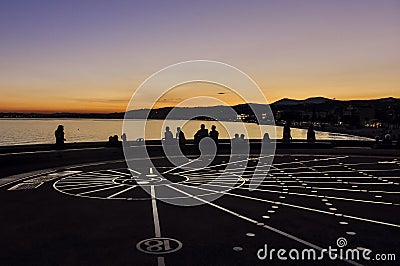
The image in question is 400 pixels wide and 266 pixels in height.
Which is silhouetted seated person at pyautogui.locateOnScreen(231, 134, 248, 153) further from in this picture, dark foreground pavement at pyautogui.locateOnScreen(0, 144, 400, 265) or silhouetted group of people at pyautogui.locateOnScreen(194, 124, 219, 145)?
dark foreground pavement at pyautogui.locateOnScreen(0, 144, 400, 265)

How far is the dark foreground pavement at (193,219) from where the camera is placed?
7465mm

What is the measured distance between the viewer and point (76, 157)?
2369cm

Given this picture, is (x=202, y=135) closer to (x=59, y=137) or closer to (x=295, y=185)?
(x=59, y=137)

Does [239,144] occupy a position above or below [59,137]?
below

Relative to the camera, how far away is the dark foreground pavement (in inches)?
294

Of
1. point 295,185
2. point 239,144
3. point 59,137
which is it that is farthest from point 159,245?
point 239,144

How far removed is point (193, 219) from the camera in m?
9.92

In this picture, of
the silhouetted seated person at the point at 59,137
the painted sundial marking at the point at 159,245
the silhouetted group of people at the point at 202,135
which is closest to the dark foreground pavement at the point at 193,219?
the painted sundial marking at the point at 159,245

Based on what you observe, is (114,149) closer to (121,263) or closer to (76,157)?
(76,157)

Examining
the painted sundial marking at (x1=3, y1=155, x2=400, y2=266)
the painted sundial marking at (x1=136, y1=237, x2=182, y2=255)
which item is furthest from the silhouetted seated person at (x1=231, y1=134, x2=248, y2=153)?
the painted sundial marking at (x1=136, y1=237, x2=182, y2=255)

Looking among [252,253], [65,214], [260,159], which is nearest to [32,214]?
[65,214]

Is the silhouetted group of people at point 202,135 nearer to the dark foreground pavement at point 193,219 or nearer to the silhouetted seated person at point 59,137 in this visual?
the silhouetted seated person at point 59,137

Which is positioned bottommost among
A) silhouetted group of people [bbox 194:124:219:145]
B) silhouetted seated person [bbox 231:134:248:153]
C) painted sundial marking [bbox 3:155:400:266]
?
painted sundial marking [bbox 3:155:400:266]

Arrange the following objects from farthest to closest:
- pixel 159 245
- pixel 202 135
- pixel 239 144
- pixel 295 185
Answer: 1. pixel 239 144
2. pixel 202 135
3. pixel 295 185
4. pixel 159 245
